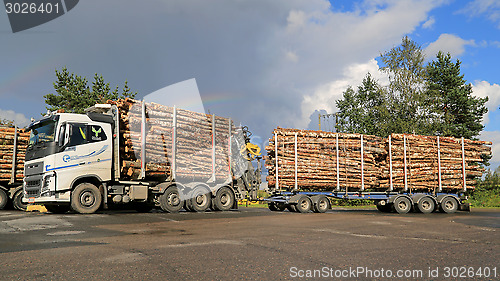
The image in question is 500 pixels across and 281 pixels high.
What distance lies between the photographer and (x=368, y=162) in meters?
18.8

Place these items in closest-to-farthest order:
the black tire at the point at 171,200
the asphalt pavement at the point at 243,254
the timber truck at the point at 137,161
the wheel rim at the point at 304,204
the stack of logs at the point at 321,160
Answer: the asphalt pavement at the point at 243,254, the timber truck at the point at 137,161, the black tire at the point at 171,200, the wheel rim at the point at 304,204, the stack of logs at the point at 321,160

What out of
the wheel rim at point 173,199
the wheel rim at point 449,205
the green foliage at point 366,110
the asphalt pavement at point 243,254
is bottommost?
the wheel rim at point 449,205

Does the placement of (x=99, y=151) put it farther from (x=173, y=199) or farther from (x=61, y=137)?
(x=173, y=199)

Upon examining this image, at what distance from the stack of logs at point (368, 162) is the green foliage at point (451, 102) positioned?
15.5 metres

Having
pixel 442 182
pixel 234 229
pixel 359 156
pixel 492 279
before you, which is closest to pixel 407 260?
pixel 492 279

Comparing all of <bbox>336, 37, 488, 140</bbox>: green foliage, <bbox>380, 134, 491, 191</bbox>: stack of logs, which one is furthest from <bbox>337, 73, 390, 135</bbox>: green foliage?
<bbox>380, 134, 491, 191</bbox>: stack of logs

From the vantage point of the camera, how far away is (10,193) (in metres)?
17.0

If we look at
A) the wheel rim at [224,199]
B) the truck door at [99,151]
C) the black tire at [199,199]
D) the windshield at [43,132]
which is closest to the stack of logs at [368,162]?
the wheel rim at [224,199]

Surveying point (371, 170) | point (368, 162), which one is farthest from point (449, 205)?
point (368, 162)

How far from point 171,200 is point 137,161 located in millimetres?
2148

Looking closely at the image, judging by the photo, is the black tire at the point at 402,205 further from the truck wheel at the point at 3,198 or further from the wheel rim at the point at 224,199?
the truck wheel at the point at 3,198

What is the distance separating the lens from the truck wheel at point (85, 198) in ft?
45.3

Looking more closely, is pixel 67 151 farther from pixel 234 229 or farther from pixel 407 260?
pixel 407 260

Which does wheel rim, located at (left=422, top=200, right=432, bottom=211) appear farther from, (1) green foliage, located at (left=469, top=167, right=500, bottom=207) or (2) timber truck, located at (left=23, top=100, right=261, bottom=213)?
(1) green foliage, located at (left=469, top=167, right=500, bottom=207)
